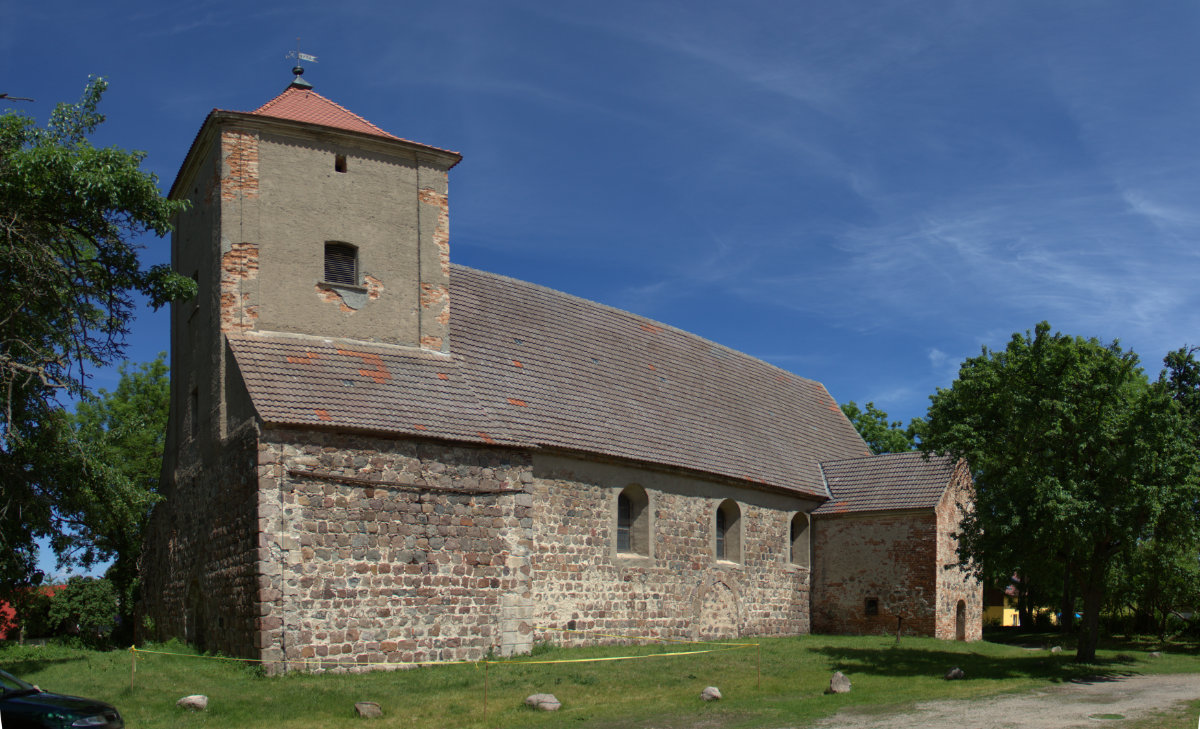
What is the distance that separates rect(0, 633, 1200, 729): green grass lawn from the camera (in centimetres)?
1409

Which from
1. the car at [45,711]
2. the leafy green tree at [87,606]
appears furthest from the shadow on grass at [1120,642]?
the leafy green tree at [87,606]

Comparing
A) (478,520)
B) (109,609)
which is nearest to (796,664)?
(478,520)

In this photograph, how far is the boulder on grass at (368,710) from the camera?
14.1 m

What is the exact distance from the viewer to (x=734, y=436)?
27.9m

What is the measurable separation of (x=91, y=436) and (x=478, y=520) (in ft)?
23.0

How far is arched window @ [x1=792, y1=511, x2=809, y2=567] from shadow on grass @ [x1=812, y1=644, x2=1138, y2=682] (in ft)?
16.9

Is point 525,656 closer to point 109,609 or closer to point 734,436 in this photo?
point 734,436

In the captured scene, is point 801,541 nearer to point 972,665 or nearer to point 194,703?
point 972,665

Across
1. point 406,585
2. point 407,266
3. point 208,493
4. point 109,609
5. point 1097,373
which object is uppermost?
point 407,266

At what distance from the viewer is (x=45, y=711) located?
1130 cm

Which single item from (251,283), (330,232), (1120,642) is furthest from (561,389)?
(1120,642)

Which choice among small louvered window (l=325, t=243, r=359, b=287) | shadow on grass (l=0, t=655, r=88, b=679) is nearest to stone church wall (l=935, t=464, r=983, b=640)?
small louvered window (l=325, t=243, r=359, b=287)

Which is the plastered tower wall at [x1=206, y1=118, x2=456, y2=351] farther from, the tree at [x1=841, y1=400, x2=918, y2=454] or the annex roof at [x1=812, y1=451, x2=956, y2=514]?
the tree at [x1=841, y1=400, x2=918, y2=454]

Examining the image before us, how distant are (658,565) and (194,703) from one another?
11.2 m
